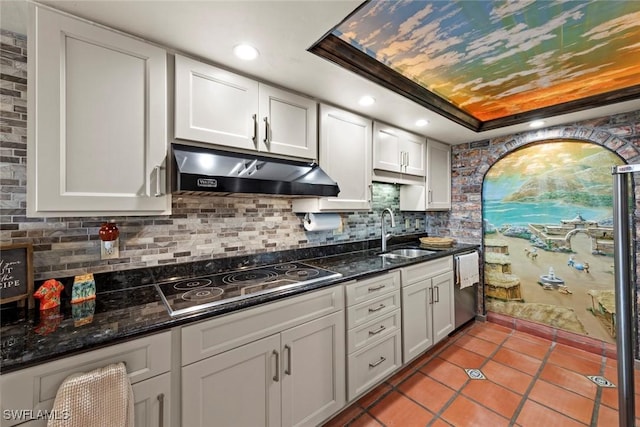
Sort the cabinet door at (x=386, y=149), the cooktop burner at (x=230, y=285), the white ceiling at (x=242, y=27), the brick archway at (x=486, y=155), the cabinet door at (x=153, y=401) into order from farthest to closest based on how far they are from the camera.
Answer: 1. the cabinet door at (x=386, y=149)
2. the brick archway at (x=486, y=155)
3. the cooktop burner at (x=230, y=285)
4. the white ceiling at (x=242, y=27)
5. the cabinet door at (x=153, y=401)

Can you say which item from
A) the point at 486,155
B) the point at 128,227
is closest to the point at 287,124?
the point at 128,227

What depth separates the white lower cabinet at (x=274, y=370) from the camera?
1.11 metres

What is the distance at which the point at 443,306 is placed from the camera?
2.46 m

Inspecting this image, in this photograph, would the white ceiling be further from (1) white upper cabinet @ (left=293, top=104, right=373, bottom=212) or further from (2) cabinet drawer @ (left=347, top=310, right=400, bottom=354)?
(2) cabinet drawer @ (left=347, top=310, right=400, bottom=354)

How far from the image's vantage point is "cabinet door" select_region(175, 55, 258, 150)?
4.46 feet

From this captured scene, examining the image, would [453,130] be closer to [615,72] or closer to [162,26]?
[615,72]

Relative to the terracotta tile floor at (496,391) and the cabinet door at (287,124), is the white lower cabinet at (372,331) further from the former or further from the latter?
Answer: the cabinet door at (287,124)

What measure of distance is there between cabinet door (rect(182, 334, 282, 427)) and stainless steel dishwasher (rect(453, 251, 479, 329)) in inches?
82.0

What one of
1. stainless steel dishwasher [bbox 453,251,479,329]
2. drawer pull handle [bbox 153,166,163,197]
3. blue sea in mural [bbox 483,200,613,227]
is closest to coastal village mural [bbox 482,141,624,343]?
blue sea in mural [bbox 483,200,613,227]

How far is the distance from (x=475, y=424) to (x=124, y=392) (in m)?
1.93

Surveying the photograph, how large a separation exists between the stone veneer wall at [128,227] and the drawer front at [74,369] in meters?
0.62

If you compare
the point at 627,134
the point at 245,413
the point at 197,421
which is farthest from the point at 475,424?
the point at 627,134

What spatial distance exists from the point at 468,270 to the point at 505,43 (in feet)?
6.84

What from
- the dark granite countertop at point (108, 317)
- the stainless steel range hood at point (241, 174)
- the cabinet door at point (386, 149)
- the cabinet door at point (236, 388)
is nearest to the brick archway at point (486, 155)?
the cabinet door at point (386, 149)
